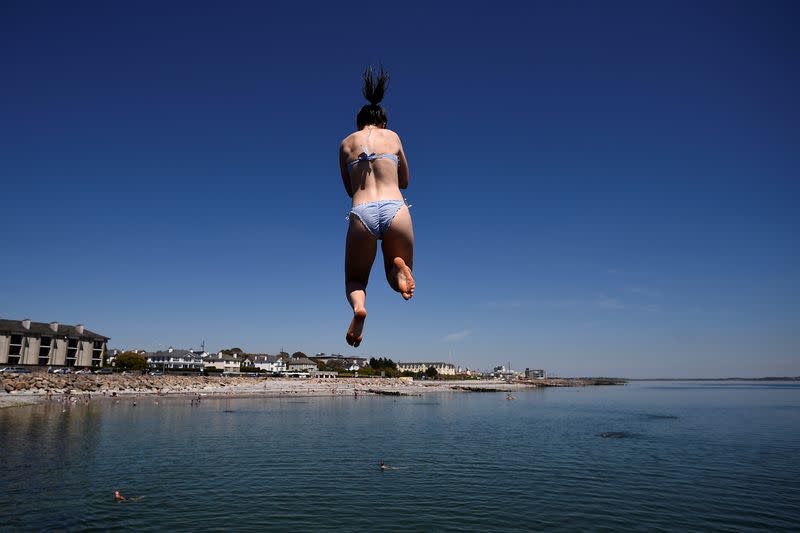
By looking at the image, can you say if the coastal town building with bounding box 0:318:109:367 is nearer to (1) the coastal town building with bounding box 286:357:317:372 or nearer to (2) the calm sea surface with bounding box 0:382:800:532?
(2) the calm sea surface with bounding box 0:382:800:532

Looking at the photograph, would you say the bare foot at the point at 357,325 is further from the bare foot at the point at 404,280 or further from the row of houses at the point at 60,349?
the row of houses at the point at 60,349

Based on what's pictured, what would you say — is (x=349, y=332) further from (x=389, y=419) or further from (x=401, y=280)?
(x=389, y=419)

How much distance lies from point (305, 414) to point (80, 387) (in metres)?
38.4

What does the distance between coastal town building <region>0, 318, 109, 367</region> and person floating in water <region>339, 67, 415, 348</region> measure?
115606 millimetres

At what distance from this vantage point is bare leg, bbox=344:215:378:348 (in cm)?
337

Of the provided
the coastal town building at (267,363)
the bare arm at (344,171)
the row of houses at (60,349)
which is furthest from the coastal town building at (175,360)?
the bare arm at (344,171)

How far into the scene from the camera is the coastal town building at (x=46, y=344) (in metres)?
95.3

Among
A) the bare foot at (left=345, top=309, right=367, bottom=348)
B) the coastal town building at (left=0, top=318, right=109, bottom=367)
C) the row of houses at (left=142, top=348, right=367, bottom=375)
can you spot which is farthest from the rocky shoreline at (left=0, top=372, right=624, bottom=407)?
the bare foot at (left=345, top=309, right=367, bottom=348)

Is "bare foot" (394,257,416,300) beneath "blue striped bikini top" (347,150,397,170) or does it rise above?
beneath

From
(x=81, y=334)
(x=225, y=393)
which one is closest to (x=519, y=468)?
(x=225, y=393)

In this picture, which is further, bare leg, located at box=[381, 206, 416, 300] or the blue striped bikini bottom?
the blue striped bikini bottom

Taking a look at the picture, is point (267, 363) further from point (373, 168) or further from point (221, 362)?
point (373, 168)

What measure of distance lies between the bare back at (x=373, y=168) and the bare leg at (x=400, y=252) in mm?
204

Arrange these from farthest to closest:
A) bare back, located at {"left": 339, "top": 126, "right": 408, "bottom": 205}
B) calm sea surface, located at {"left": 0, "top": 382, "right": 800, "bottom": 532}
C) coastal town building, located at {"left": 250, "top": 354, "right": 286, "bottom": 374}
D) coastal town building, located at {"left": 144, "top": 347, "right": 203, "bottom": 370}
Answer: coastal town building, located at {"left": 250, "top": 354, "right": 286, "bottom": 374}, coastal town building, located at {"left": 144, "top": 347, "right": 203, "bottom": 370}, calm sea surface, located at {"left": 0, "top": 382, "right": 800, "bottom": 532}, bare back, located at {"left": 339, "top": 126, "right": 408, "bottom": 205}
